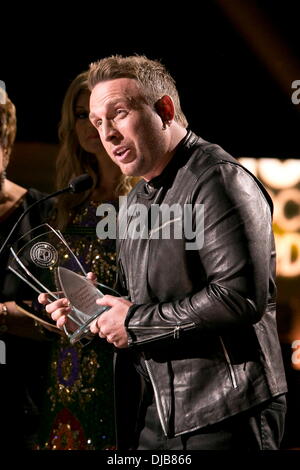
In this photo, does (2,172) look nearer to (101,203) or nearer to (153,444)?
(101,203)

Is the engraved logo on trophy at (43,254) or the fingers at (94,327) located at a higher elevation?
the engraved logo on trophy at (43,254)

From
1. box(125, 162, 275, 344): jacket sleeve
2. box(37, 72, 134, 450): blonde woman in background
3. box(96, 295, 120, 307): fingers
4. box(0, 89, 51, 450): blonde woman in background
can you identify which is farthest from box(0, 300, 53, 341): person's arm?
box(125, 162, 275, 344): jacket sleeve

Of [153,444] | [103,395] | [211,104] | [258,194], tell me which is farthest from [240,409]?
[211,104]

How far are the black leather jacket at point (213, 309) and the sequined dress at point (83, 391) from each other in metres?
0.78

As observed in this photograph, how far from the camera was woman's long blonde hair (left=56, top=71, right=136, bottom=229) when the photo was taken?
101 inches

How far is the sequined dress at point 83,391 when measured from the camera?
7.93ft

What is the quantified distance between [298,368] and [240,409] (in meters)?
2.89

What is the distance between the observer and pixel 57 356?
247cm

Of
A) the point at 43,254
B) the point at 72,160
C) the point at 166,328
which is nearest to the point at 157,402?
the point at 166,328

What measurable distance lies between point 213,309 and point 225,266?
0.09 metres

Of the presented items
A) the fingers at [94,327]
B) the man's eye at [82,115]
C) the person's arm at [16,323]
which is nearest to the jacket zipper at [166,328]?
the fingers at [94,327]

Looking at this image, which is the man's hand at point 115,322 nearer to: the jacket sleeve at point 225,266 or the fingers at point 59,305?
the jacket sleeve at point 225,266

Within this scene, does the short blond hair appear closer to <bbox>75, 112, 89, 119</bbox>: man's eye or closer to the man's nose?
the man's nose

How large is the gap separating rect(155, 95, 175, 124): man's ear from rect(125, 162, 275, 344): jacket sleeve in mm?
229
